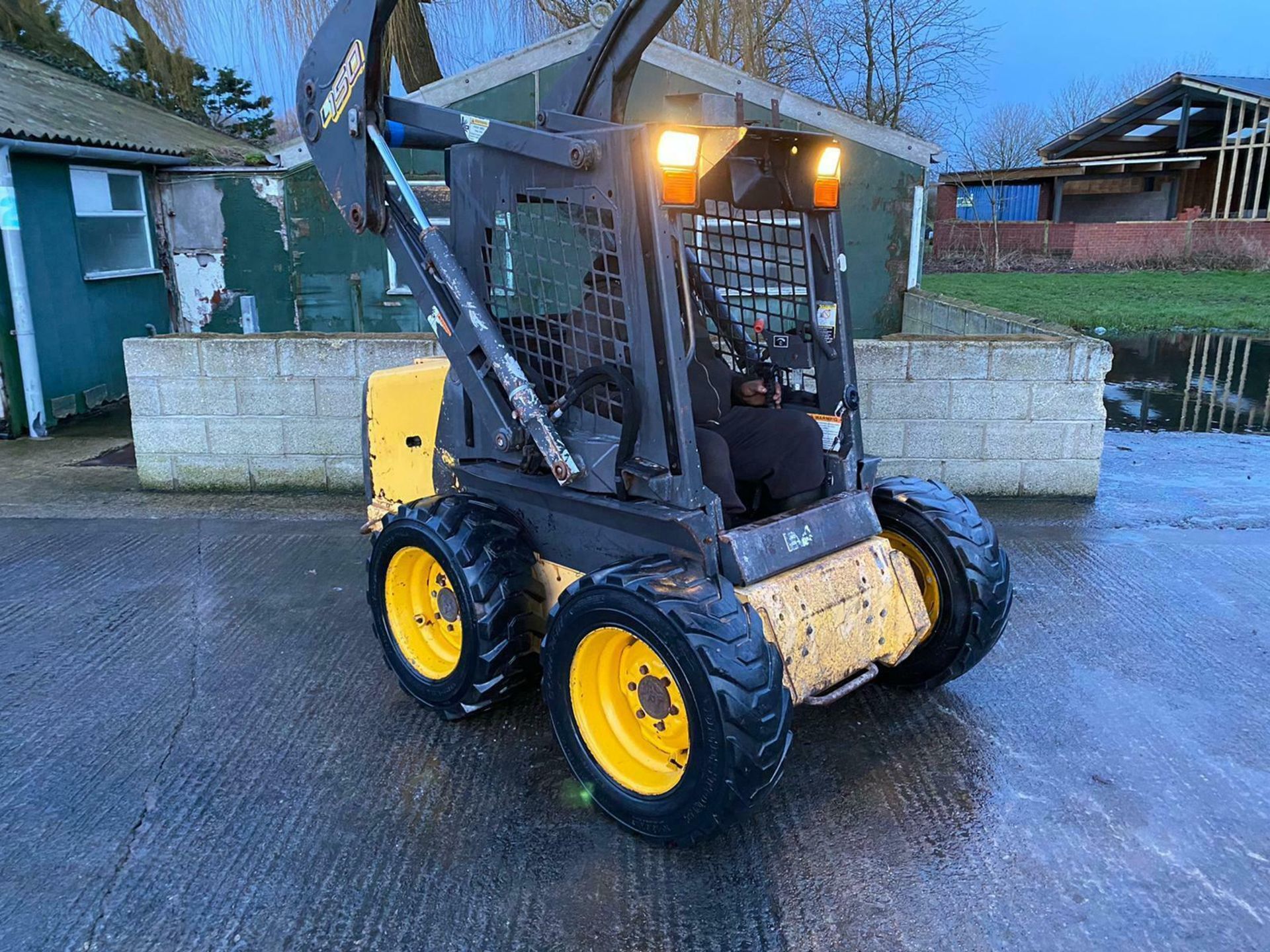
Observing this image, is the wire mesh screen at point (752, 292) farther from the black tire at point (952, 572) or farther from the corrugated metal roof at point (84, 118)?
the corrugated metal roof at point (84, 118)

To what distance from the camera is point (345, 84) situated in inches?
149

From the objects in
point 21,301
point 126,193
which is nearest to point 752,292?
point 21,301

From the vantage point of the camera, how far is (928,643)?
387 centimetres

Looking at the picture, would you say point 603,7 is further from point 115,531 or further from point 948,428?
point 115,531

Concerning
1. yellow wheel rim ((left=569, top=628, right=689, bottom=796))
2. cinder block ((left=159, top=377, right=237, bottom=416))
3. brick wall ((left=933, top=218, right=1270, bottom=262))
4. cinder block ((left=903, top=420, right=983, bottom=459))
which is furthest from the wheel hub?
brick wall ((left=933, top=218, right=1270, bottom=262))

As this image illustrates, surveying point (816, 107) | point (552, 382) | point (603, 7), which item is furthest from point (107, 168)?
point (552, 382)

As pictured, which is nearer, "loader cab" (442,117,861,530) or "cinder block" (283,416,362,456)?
"loader cab" (442,117,861,530)

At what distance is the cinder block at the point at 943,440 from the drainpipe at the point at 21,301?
7058 mm

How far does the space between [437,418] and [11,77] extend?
909 cm

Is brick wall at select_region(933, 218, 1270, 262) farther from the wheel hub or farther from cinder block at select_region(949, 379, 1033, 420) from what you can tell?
the wheel hub

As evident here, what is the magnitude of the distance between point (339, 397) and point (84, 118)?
18.8 ft

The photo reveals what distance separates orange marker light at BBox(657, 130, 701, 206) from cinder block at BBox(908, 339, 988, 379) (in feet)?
12.2

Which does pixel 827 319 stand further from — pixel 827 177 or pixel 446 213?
pixel 446 213

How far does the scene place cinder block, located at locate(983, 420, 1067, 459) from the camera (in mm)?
6461
